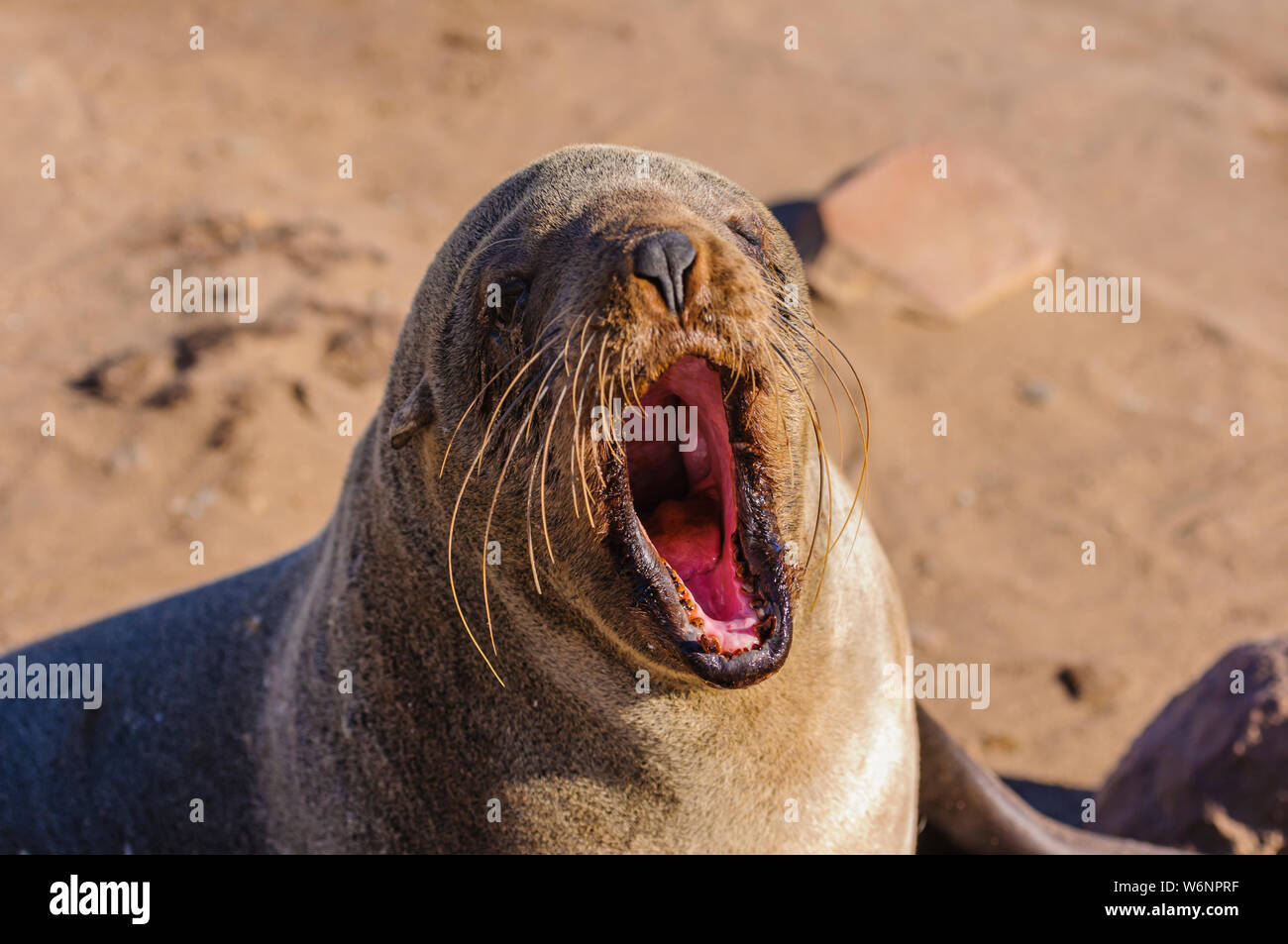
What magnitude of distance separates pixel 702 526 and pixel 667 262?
0.72 meters

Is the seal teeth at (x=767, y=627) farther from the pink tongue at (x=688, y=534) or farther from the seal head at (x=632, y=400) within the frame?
the pink tongue at (x=688, y=534)

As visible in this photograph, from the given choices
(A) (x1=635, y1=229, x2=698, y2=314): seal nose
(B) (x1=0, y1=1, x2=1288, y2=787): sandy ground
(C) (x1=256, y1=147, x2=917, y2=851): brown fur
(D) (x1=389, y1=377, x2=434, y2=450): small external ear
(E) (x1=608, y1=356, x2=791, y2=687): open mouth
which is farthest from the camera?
(B) (x1=0, y1=1, x2=1288, y2=787): sandy ground

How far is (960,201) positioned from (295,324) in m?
4.55

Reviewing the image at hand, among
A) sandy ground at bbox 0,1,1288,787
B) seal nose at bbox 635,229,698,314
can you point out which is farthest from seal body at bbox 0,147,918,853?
sandy ground at bbox 0,1,1288,787

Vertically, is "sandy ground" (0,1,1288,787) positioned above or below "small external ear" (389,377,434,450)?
above

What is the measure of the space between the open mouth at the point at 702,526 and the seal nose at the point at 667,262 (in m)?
0.26

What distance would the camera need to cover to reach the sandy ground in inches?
243

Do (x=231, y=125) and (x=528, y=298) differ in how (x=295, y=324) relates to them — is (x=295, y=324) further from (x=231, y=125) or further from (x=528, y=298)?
(x=528, y=298)

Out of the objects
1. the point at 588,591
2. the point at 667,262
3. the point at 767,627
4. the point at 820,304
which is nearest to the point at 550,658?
the point at 588,591

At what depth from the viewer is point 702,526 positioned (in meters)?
2.95

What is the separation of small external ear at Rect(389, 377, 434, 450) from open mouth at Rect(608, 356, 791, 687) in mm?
516

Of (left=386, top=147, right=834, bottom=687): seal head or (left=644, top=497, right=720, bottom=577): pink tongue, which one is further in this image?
(left=644, top=497, right=720, bottom=577): pink tongue

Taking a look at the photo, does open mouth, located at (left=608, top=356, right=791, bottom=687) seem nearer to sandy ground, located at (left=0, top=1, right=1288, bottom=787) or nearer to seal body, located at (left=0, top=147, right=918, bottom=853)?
seal body, located at (left=0, top=147, right=918, bottom=853)

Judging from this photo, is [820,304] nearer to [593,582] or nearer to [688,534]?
[688,534]
